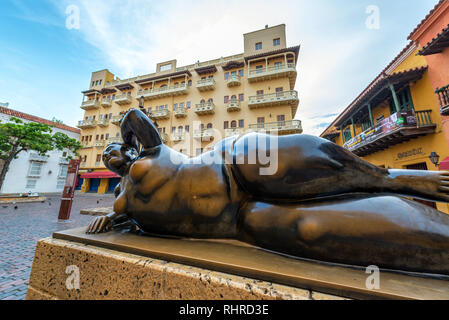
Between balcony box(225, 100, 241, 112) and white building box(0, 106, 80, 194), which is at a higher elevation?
balcony box(225, 100, 241, 112)

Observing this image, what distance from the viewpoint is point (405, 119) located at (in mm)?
7285

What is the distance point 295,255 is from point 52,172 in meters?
30.8

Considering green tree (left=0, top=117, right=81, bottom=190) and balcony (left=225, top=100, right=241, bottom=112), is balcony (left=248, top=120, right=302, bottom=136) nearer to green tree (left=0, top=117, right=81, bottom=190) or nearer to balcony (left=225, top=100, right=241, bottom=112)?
balcony (left=225, top=100, right=241, bottom=112)

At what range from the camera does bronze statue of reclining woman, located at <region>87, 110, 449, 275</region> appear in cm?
73

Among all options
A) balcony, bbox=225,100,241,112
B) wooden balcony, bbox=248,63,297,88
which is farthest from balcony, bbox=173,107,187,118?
wooden balcony, bbox=248,63,297,88

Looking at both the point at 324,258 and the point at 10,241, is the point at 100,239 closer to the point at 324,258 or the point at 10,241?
the point at 324,258

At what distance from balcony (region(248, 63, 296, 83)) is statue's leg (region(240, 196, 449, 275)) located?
57.3 ft

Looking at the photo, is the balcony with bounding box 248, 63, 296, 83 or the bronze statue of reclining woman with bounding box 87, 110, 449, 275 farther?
the balcony with bounding box 248, 63, 296, 83

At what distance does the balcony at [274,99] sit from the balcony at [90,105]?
758 inches

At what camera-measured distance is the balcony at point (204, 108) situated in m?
17.6

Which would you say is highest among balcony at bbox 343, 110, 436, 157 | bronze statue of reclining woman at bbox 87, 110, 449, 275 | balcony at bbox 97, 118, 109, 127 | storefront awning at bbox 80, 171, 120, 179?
balcony at bbox 97, 118, 109, 127

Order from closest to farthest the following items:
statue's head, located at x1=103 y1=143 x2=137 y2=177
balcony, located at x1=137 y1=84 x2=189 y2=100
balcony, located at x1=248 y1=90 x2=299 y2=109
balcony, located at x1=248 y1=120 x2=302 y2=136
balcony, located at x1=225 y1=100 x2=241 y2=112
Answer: statue's head, located at x1=103 y1=143 x2=137 y2=177 < balcony, located at x1=248 y1=120 x2=302 y2=136 < balcony, located at x1=248 y1=90 x2=299 y2=109 < balcony, located at x1=225 y1=100 x2=241 y2=112 < balcony, located at x1=137 y1=84 x2=189 y2=100

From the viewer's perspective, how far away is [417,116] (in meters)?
7.49
